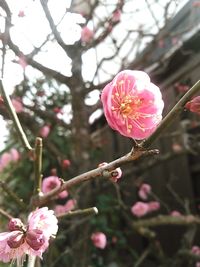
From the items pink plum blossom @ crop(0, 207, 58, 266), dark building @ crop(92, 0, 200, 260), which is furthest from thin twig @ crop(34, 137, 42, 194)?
dark building @ crop(92, 0, 200, 260)

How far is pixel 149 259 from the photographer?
5.14 metres

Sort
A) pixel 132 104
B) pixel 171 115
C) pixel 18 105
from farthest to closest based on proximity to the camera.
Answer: pixel 18 105 → pixel 132 104 → pixel 171 115

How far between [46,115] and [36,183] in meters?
2.20

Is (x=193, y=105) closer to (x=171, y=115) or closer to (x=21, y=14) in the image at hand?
(x=171, y=115)

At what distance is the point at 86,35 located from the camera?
362cm

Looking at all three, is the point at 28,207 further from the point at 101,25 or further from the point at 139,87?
the point at 101,25

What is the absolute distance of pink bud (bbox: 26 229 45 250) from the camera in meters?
0.93

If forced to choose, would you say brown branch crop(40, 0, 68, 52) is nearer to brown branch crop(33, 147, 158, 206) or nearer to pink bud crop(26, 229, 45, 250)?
brown branch crop(33, 147, 158, 206)

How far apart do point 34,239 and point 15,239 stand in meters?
0.05

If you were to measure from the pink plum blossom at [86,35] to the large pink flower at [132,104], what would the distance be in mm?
2486

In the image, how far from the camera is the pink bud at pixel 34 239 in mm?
926

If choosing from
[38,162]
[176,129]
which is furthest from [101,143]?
[38,162]

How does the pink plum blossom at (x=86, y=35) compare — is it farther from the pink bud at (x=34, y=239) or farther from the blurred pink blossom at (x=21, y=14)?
the pink bud at (x=34, y=239)

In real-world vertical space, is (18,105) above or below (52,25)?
below
